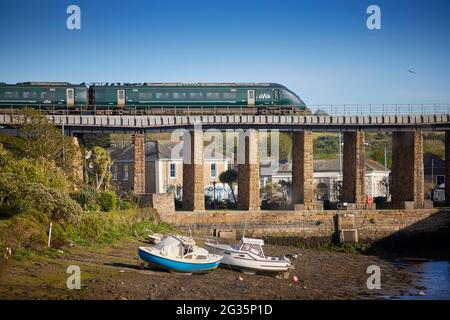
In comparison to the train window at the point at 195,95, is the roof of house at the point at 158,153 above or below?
below

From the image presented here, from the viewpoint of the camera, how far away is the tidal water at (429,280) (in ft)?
138

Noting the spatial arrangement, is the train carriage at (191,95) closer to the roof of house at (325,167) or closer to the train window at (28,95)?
the train window at (28,95)

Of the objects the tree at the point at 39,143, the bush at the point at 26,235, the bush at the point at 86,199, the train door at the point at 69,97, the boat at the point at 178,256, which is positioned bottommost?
the boat at the point at 178,256

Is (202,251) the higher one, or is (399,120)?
(399,120)

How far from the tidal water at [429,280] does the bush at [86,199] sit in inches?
769

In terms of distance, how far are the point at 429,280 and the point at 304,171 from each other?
2302 centimetres

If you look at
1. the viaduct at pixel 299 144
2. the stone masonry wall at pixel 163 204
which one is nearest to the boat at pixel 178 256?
the stone masonry wall at pixel 163 204

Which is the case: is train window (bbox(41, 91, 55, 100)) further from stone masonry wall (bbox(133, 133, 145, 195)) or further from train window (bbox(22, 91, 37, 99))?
stone masonry wall (bbox(133, 133, 145, 195))

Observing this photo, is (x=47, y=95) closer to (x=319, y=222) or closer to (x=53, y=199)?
(x=319, y=222)

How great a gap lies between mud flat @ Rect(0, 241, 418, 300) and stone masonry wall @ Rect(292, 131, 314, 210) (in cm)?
1997

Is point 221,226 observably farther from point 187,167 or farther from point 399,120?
point 399,120
